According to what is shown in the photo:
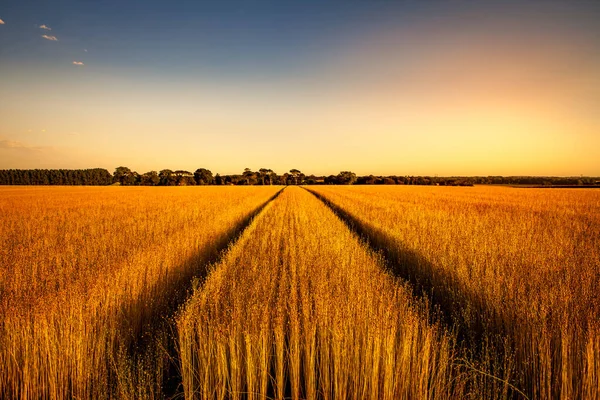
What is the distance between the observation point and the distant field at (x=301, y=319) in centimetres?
302

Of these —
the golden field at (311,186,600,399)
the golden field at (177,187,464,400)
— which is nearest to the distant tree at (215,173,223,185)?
the golden field at (311,186,600,399)

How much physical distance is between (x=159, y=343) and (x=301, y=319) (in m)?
1.80

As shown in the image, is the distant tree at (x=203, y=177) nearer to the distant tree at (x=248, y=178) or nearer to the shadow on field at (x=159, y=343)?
the distant tree at (x=248, y=178)

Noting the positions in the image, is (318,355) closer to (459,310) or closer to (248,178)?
(459,310)

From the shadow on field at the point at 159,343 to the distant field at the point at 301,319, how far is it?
0.04 metres

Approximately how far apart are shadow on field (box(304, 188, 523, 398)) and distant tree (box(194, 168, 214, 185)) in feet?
437

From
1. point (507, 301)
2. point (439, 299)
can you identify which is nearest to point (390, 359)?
point (507, 301)

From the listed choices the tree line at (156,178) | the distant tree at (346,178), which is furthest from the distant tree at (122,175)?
the distant tree at (346,178)

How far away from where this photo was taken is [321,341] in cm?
336

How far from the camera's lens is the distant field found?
302 centimetres

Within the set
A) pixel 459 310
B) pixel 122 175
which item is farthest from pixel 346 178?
pixel 459 310

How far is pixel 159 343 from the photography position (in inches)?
142

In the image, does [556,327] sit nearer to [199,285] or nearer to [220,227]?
[199,285]

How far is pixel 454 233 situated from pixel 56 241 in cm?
1298
